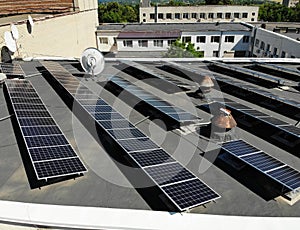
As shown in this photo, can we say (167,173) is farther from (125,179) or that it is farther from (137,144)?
(137,144)

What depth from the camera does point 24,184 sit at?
1088cm

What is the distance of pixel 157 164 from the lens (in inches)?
422

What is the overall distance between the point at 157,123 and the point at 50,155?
20.8 ft

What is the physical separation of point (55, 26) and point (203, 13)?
62826mm

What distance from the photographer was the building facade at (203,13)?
93875 mm

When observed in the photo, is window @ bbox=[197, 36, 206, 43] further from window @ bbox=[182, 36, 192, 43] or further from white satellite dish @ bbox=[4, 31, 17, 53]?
white satellite dish @ bbox=[4, 31, 17, 53]

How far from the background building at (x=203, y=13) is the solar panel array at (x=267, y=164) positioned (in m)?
89.7

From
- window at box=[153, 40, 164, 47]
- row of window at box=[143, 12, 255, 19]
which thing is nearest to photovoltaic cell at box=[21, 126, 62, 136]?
window at box=[153, 40, 164, 47]

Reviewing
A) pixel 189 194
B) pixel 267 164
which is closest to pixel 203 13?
pixel 267 164

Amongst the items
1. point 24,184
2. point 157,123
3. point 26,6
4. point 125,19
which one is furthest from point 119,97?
point 125,19

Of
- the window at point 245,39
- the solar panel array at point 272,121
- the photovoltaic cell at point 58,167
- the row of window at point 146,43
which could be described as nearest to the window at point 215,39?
the window at point 245,39

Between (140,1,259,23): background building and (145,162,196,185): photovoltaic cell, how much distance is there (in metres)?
91.6

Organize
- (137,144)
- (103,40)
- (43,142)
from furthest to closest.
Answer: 1. (103,40)
2. (43,142)
3. (137,144)

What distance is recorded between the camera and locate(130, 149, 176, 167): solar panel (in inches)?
423
